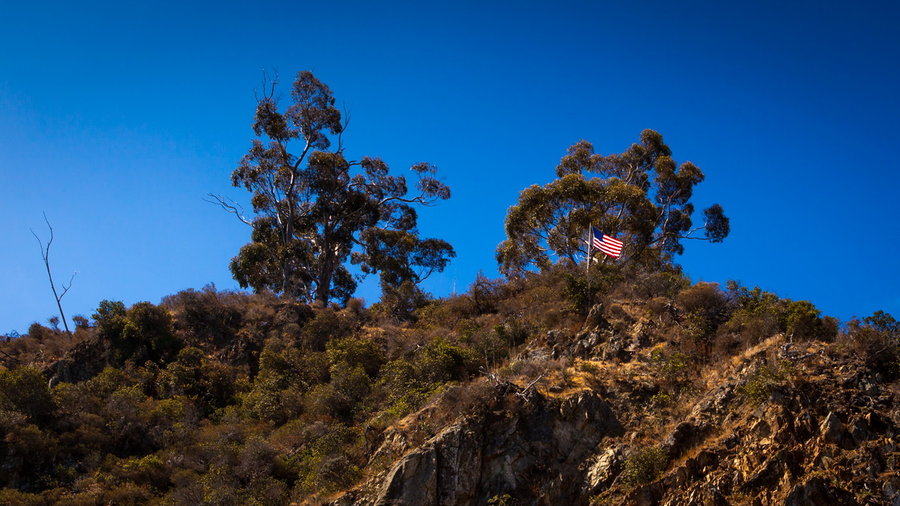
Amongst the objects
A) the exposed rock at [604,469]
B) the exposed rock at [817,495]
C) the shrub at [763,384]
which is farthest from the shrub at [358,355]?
the exposed rock at [817,495]

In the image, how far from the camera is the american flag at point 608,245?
27344 mm

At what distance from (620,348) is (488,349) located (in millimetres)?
4651

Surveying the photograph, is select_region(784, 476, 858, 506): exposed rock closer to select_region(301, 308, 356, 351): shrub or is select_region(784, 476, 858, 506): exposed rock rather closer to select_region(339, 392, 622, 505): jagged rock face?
select_region(339, 392, 622, 505): jagged rock face

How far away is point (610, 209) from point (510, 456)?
720 inches

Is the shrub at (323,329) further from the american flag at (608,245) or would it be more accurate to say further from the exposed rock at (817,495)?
the exposed rock at (817,495)

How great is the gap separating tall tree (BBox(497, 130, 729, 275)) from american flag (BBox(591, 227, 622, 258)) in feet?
7.15

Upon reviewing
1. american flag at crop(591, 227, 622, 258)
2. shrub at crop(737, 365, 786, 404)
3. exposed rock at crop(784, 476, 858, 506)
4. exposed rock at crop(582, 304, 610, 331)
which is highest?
american flag at crop(591, 227, 622, 258)

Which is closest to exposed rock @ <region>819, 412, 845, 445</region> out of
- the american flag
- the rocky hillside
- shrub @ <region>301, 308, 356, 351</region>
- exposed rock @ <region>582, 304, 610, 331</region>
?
the rocky hillside

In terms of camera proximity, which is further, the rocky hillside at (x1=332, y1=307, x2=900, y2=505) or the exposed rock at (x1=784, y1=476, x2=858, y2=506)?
the rocky hillside at (x1=332, y1=307, x2=900, y2=505)

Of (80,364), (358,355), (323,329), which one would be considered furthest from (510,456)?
(80,364)

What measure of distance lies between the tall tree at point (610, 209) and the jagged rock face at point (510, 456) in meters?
14.9

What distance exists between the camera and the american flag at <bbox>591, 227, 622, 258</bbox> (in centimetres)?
2734

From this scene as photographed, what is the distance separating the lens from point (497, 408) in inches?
676

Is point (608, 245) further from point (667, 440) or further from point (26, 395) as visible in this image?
point (26, 395)
